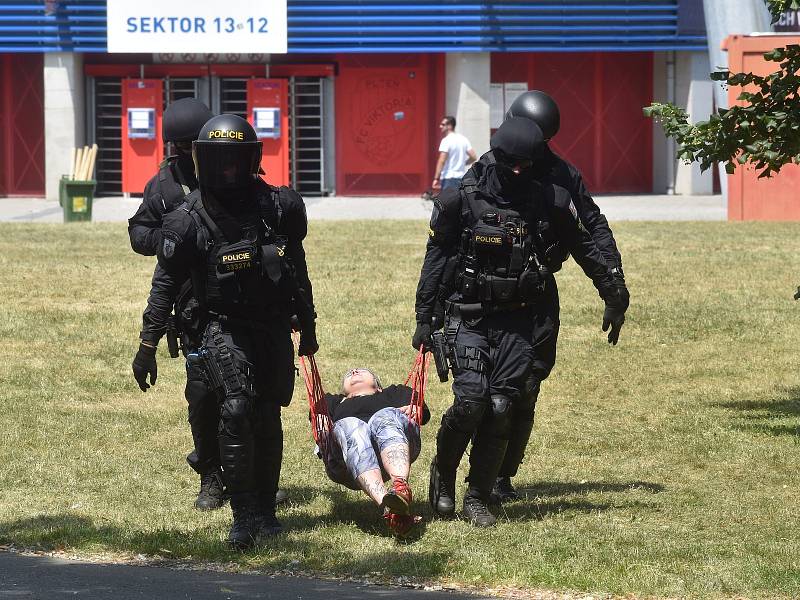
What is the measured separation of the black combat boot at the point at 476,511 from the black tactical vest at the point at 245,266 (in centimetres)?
141

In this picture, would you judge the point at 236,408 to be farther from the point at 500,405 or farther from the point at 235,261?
the point at 500,405

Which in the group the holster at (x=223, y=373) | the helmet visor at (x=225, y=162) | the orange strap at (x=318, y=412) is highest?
the helmet visor at (x=225, y=162)

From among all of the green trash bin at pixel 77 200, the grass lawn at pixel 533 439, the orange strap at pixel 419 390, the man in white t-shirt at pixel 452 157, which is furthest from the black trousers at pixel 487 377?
the green trash bin at pixel 77 200

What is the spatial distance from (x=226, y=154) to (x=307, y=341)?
1.03m

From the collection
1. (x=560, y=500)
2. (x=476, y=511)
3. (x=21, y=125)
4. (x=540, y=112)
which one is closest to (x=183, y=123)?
(x=540, y=112)

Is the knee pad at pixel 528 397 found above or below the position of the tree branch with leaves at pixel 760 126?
below

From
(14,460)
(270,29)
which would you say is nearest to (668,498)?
(14,460)

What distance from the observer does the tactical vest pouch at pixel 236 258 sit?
6.58 metres

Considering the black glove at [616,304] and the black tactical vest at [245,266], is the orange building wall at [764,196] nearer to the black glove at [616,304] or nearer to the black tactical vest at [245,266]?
the black glove at [616,304]

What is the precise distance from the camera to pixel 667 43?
27281mm

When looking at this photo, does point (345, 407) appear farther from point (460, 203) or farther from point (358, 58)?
point (358, 58)

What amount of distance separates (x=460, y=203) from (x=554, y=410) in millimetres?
3904

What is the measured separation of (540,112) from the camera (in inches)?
289

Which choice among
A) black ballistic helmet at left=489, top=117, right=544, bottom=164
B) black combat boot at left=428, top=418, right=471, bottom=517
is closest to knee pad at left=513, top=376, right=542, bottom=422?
black combat boot at left=428, top=418, right=471, bottom=517
